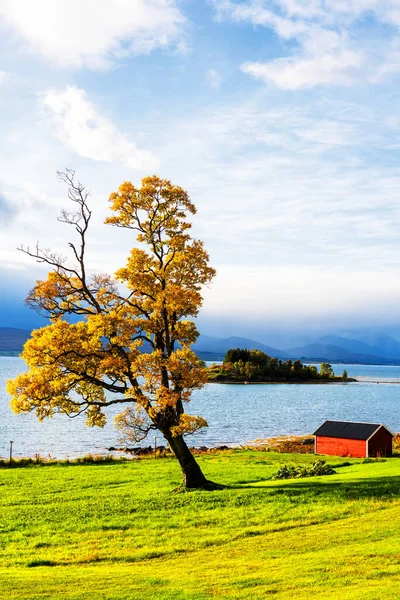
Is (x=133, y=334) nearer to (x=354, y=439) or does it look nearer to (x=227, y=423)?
(x=354, y=439)

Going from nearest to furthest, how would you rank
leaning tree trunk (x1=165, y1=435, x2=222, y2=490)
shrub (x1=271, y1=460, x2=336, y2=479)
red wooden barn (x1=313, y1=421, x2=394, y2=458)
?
leaning tree trunk (x1=165, y1=435, x2=222, y2=490)
shrub (x1=271, y1=460, x2=336, y2=479)
red wooden barn (x1=313, y1=421, x2=394, y2=458)

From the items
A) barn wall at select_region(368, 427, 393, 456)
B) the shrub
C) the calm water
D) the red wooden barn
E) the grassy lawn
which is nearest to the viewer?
the grassy lawn

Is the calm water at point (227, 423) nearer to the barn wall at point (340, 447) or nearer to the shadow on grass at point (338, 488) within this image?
the shadow on grass at point (338, 488)

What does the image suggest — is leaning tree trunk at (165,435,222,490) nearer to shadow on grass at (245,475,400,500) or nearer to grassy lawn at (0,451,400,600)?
grassy lawn at (0,451,400,600)

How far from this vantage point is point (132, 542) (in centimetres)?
2161

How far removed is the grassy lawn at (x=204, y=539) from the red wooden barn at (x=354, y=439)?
20075mm

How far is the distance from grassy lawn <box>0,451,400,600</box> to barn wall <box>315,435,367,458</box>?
20.6 meters

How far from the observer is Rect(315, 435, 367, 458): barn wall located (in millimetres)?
58688

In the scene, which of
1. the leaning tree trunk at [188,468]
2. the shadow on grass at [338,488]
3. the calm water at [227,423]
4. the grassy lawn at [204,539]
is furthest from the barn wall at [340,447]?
the leaning tree trunk at [188,468]

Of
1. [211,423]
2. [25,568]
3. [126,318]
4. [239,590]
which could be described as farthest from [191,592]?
[211,423]

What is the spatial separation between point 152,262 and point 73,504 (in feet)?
45.4

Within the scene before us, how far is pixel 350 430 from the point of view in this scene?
200 ft

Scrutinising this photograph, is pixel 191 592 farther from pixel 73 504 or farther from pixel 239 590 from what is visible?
pixel 73 504

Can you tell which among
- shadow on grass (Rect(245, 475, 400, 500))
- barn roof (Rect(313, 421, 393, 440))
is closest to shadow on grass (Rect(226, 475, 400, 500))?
shadow on grass (Rect(245, 475, 400, 500))
